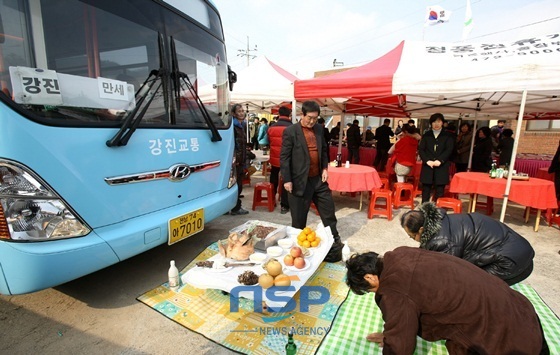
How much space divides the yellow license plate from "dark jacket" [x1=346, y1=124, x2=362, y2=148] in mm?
7838

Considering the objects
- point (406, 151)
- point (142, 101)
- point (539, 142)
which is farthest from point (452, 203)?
point (539, 142)

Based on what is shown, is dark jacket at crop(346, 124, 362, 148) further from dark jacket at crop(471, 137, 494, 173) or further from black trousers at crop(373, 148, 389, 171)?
dark jacket at crop(471, 137, 494, 173)

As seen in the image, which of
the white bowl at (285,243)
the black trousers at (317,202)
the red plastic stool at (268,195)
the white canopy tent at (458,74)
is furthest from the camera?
the red plastic stool at (268,195)

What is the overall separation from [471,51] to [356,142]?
547 centimetres

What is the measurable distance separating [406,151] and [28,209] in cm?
592

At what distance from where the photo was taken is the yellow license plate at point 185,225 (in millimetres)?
2582

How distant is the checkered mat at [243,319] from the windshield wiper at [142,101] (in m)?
1.44

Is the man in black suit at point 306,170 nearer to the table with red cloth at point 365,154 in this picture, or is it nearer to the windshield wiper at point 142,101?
the windshield wiper at point 142,101

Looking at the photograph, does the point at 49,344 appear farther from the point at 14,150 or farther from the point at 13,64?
the point at 13,64

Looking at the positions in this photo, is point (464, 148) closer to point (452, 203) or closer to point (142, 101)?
point (452, 203)

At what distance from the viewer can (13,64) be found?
1.70m

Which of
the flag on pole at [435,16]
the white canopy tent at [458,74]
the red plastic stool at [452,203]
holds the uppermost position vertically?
the flag on pole at [435,16]

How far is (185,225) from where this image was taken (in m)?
2.71

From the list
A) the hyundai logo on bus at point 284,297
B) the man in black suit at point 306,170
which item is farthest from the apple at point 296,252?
the man in black suit at point 306,170
